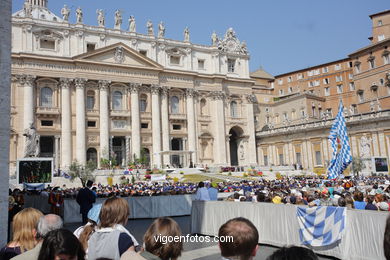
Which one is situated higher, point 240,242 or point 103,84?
point 103,84

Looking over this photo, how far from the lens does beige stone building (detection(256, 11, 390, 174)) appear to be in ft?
140

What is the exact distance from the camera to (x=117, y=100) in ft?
164

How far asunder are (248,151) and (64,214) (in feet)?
142

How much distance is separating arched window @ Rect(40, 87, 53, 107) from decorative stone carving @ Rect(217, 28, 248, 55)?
27112mm

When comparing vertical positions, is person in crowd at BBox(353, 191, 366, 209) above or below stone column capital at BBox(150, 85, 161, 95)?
below

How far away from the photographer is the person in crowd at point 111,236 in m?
4.33

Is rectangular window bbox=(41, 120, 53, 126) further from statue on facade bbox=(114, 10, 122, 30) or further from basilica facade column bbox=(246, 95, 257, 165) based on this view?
basilica facade column bbox=(246, 95, 257, 165)

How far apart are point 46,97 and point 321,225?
4305 cm

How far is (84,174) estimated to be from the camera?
120ft

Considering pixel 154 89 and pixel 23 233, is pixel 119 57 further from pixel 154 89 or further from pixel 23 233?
pixel 23 233

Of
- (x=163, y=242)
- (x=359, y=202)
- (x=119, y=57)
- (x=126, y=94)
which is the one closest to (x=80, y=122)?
(x=126, y=94)

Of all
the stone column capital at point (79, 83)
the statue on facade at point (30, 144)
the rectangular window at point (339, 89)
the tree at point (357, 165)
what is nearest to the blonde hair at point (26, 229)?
the statue on facade at point (30, 144)

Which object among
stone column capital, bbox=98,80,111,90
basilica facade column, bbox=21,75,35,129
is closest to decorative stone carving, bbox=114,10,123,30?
stone column capital, bbox=98,80,111,90

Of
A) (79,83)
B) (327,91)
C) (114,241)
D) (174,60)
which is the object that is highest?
(174,60)
